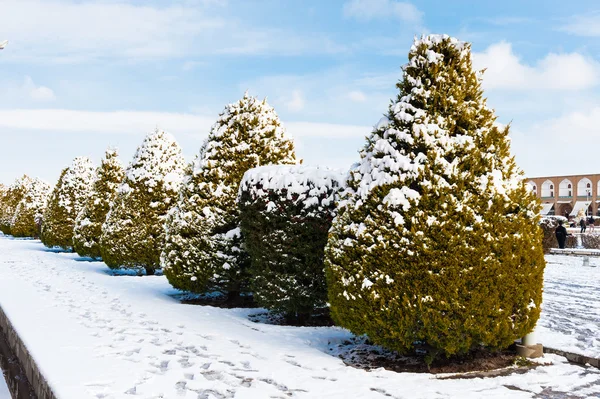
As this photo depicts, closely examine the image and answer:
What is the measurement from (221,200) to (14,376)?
450cm

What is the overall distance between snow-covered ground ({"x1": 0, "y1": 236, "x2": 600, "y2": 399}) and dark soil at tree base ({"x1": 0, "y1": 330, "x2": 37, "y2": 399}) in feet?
1.17

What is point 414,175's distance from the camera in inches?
226

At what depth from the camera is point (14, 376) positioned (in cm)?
651

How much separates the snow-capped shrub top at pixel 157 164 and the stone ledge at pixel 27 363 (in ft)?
24.0

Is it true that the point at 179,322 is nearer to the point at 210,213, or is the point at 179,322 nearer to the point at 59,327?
the point at 59,327

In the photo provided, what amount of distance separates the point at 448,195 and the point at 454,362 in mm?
1838

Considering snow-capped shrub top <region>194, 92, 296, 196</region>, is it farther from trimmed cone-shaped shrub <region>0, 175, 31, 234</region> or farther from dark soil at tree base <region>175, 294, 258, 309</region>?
trimmed cone-shaped shrub <region>0, 175, 31, 234</region>

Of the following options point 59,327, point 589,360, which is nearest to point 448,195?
point 589,360

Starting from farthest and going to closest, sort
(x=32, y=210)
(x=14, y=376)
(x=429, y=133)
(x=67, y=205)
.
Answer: (x=32, y=210)
(x=67, y=205)
(x=14, y=376)
(x=429, y=133)

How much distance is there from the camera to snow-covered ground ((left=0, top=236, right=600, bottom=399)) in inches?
198

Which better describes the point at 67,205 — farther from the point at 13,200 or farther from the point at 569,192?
the point at 569,192

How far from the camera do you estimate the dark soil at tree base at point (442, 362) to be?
19.3 feet

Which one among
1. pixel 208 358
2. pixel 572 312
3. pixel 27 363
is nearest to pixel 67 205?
pixel 27 363

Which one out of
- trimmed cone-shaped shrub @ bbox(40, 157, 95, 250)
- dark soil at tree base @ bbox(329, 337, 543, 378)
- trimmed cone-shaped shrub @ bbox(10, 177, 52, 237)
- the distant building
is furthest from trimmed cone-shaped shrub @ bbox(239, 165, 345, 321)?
the distant building
